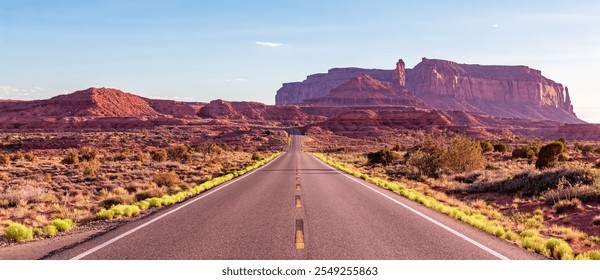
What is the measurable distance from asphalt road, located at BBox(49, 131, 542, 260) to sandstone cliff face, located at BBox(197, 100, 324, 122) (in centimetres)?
16507

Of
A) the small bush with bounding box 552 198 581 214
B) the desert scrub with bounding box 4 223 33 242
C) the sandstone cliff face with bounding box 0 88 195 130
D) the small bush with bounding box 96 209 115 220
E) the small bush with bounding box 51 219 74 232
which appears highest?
the sandstone cliff face with bounding box 0 88 195 130

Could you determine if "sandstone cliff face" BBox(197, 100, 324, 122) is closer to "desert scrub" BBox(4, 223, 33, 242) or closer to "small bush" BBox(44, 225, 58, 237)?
"small bush" BBox(44, 225, 58, 237)

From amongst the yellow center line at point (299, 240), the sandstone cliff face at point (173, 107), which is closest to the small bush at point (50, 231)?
the yellow center line at point (299, 240)

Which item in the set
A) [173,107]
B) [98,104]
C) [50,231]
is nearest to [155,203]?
[50,231]

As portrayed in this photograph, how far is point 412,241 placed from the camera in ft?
26.6

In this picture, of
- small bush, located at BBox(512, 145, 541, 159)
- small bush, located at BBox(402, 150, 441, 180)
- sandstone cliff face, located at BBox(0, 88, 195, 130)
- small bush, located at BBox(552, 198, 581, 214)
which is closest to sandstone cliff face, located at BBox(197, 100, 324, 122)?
sandstone cliff face, located at BBox(0, 88, 195, 130)

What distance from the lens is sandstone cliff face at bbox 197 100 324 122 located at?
179 metres

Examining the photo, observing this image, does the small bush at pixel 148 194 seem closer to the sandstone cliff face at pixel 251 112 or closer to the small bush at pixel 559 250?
the small bush at pixel 559 250

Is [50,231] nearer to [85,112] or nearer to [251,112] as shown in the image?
[85,112]

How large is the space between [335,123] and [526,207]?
5010 inches

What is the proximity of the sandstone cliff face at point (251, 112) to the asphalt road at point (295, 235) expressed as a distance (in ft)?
542

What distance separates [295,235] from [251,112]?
177 metres
